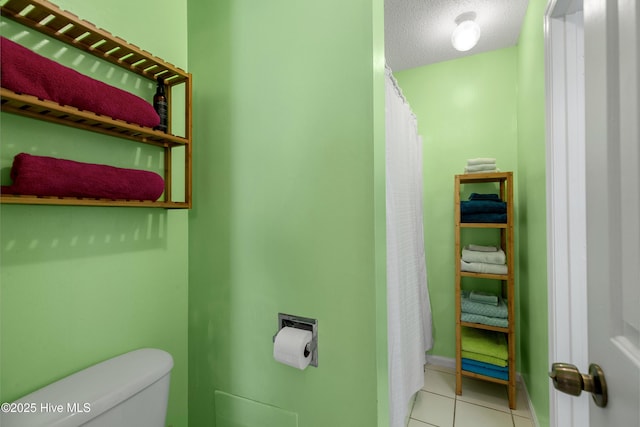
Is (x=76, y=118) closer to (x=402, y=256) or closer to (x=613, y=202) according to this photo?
(x=613, y=202)

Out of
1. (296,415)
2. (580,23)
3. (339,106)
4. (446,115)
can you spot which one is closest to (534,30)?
(580,23)

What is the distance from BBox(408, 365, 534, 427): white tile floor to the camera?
5.17 ft

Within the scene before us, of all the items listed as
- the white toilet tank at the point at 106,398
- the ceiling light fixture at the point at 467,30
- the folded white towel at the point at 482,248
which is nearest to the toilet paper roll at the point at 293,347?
the white toilet tank at the point at 106,398

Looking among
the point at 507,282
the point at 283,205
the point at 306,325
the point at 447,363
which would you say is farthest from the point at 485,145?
the point at 306,325

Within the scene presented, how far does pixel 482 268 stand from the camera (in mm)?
1814

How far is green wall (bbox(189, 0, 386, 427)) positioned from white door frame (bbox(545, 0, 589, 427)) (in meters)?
0.82

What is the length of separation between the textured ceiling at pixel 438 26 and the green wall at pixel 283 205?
1.00 m

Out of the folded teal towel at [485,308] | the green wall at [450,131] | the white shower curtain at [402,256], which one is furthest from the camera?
the green wall at [450,131]

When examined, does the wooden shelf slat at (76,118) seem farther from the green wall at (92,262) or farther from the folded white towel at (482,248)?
the folded white towel at (482,248)

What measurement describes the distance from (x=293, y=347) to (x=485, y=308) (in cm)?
155

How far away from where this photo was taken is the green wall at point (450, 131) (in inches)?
79.6

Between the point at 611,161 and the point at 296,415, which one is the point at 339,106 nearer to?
the point at 611,161

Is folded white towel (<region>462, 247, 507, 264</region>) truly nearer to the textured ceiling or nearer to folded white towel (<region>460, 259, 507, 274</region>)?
folded white towel (<region>460, 259, 507, 274</region>)

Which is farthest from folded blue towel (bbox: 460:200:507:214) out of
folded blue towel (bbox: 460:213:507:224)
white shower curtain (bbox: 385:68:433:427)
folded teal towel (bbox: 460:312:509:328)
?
folded teal towel (bbox: 460:312:509:328)
